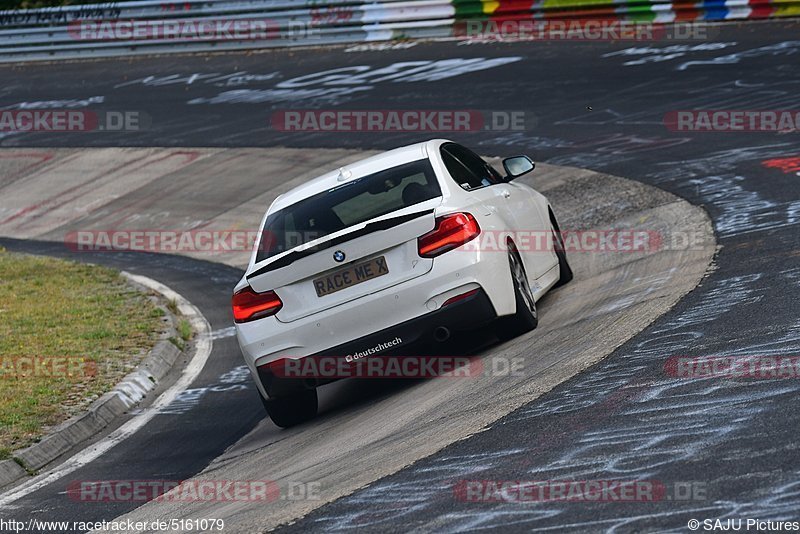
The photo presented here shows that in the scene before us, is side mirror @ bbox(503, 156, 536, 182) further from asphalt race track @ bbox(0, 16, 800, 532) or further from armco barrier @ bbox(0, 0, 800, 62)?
armco barrier @ bbox(0, 0, 800, 62)

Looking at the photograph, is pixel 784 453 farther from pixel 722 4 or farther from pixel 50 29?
pixel 50 29

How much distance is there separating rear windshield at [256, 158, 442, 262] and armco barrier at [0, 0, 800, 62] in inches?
559

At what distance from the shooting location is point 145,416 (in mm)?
9609

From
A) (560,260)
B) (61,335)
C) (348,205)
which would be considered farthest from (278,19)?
(348,205)

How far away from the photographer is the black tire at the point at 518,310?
841 centimetres

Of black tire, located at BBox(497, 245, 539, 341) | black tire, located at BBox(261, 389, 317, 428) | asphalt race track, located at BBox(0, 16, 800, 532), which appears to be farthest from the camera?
black tire, located at BBox(497, 245, 539, 341)

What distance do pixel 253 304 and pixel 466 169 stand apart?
2.09 metres

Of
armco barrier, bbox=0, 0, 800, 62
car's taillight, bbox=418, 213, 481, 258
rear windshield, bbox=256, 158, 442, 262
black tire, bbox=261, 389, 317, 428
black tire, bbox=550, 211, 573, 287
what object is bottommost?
black tire, bbox=261, 389, 317, 428

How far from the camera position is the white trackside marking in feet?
26.2

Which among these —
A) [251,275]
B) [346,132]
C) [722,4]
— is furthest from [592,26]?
[251,275]

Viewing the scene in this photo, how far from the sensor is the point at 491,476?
5.82 metres

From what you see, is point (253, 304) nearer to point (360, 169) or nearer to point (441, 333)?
point (441, 333)

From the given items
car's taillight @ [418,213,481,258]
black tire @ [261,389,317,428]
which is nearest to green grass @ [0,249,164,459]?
black tire @ [261,389,317,428]

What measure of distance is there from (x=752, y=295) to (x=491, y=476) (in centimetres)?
310
